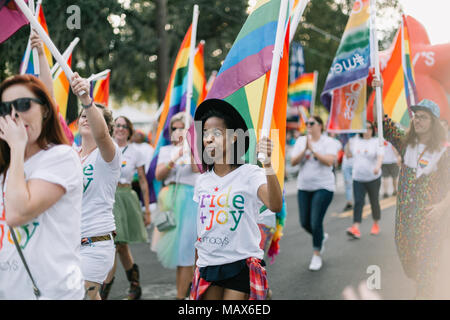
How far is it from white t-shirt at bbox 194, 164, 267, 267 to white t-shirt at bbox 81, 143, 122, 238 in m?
0.75

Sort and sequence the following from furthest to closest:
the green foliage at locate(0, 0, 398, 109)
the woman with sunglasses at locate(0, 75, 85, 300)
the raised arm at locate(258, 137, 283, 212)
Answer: the green foliage at locate(0, 0, 398, 109) → the raised arm at locate(258, 137, 283, 212) → the woman with sunglasses at locate(0, 75, 85, 300)

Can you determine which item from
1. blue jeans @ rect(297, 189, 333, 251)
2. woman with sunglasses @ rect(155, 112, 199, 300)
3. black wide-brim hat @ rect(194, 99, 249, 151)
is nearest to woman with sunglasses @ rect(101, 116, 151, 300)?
woman with sunglasses @ rect(155, 112, 199, 300)

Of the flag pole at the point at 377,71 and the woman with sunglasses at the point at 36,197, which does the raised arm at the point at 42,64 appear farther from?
the flag pole at the point at 377,71

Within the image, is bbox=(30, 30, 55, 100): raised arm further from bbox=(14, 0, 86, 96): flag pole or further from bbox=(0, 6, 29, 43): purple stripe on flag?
bbox=(14, 0, 86, 96): flag pole

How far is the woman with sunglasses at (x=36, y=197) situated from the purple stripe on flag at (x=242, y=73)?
65.9 inches

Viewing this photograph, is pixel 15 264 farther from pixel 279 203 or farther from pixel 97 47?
pixel 97 47

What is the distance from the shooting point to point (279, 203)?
2.72m

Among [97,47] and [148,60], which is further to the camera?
[148,60]

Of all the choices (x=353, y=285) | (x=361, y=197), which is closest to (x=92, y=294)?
(x=353, y=285)

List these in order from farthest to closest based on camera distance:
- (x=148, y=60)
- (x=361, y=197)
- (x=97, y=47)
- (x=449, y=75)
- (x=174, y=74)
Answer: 1. (x=148, y=60)
2. (x=97, y=47)
3. (x=361, y=197)
4. (x=174, y=74)
5. (x=449, y=75)

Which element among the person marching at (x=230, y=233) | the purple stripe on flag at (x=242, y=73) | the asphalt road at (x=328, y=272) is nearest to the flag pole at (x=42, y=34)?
the person marching at (x=230, y=233)

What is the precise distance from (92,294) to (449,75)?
4.32 metres

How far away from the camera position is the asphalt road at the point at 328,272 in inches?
209

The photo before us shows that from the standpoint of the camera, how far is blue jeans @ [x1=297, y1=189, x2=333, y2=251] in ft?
21.4
